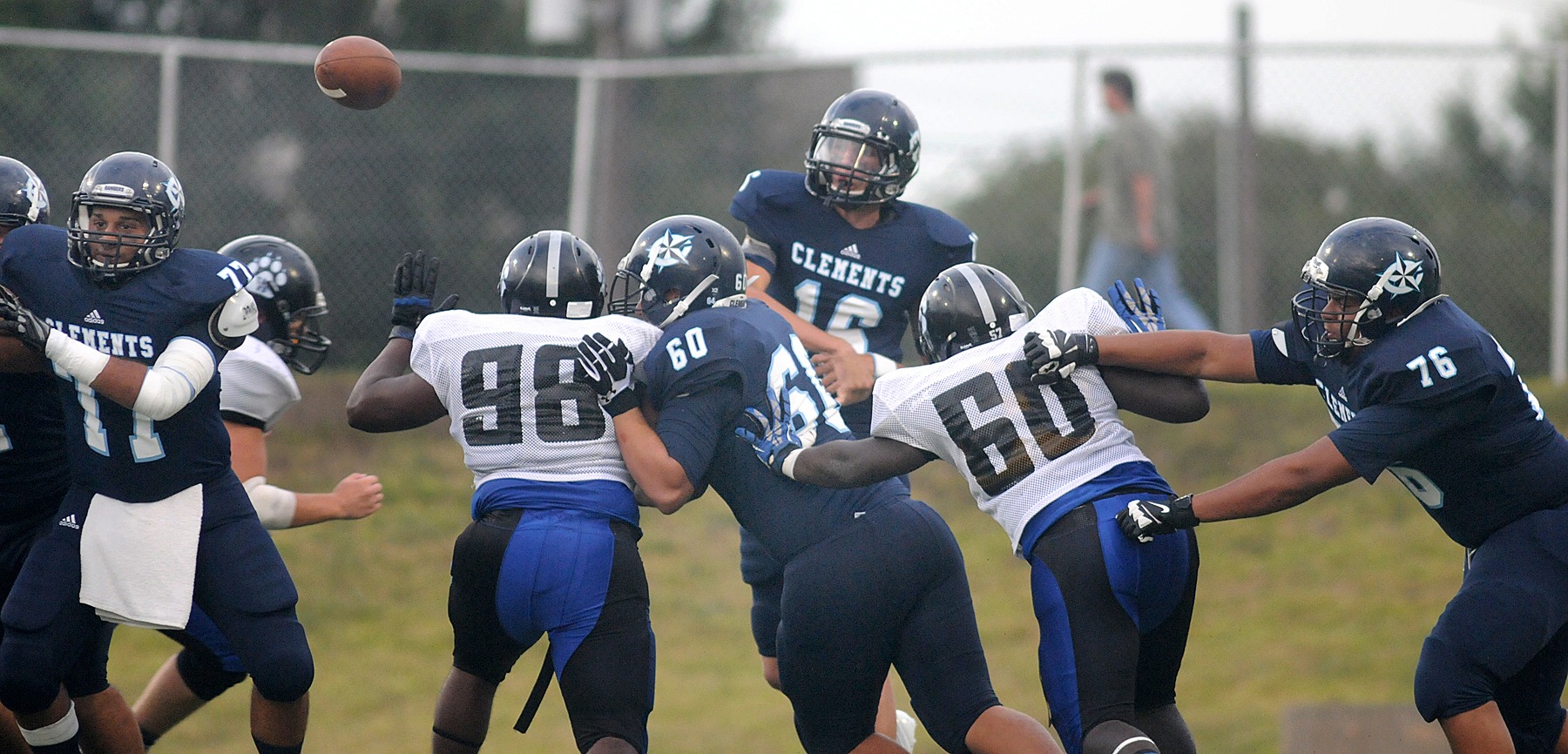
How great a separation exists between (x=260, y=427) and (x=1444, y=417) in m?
3.92

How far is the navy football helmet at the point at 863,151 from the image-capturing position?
18.6ft

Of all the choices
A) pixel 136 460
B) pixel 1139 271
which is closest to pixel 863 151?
pixel 136 460

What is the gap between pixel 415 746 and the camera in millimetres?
7773

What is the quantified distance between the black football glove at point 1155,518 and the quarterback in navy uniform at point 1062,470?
0.06m

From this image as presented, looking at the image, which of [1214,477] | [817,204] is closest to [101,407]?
[817,204]

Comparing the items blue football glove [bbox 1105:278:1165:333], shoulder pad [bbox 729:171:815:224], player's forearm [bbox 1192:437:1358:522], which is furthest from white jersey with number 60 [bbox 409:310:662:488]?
player's forearm [bbox 1192:437:1358:522]

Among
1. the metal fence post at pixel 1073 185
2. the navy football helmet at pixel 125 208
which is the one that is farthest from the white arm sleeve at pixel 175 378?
the metal fence post at pixel 1073 185

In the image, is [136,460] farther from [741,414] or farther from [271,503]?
[741,414]

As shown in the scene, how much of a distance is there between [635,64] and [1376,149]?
5716mm

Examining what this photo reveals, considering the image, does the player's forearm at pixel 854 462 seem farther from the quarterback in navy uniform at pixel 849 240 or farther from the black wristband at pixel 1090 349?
the quarterback in navy uniform at pixel 849 240

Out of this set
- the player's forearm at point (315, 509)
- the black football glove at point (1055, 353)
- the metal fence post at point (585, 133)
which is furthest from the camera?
the metal fence post at point (585, 133)

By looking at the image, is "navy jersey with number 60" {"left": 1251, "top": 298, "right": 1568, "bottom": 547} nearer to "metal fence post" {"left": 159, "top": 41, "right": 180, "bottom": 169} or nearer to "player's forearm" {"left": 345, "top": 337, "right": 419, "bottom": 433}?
"player's forearm" {"left": 345, "top": 337, "right": 419, "bottom": 433}

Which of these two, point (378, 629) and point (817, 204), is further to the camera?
point (378, 629)

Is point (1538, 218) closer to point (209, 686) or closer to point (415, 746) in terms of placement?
point (415, 746)
